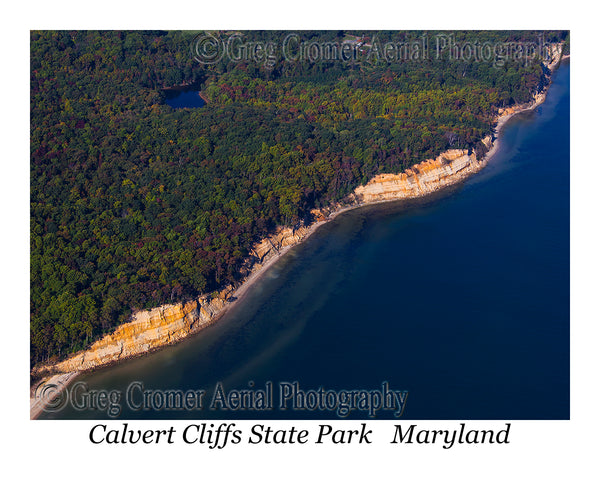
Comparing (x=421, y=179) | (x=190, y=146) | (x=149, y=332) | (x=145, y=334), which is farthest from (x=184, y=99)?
(x=145, y=334)

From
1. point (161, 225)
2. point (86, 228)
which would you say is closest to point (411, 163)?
point (161, 225)

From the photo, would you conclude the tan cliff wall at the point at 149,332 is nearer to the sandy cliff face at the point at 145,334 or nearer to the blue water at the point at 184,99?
the sandy cliff face at the point at 145,334

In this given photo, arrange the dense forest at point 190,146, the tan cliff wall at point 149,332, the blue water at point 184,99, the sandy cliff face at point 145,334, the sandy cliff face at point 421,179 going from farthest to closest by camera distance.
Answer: the blue water at point 184,99
the sandy cliff face at point 421,179
the dense forest at point 190,146
the sandy cliff face at point 145,334
the tan cliff wall at point 149,332

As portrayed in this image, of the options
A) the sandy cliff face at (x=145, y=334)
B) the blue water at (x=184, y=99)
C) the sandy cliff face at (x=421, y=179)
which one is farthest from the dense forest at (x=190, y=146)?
the blue water at (x=184, y=99)

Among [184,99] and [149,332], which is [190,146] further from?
[149,332]

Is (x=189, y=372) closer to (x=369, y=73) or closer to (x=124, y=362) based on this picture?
(x=124, y=362)

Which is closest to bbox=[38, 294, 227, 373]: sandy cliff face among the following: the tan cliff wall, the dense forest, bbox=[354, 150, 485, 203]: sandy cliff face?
the tan cliff wall

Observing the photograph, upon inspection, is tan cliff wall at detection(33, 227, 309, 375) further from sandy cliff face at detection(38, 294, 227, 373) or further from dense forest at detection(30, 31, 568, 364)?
dense forest at detection(30, 31, 568, 364)
